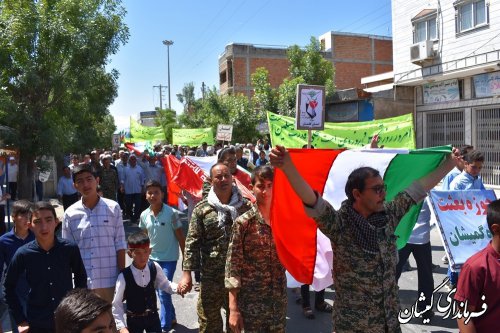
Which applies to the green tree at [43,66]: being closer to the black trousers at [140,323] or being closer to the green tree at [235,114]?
the black trousers at [140,323]

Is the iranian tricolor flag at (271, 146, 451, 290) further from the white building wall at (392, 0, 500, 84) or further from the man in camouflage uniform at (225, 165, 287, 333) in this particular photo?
the white building wall at (392, 0, 500, 84)

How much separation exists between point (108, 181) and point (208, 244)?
26.2 feet

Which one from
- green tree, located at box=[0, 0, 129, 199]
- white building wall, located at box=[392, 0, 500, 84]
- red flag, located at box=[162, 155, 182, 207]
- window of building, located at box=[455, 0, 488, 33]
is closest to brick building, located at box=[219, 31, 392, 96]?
white building wall, located at box=[392, 0, 500, 84]

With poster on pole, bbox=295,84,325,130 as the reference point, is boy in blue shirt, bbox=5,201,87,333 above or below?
below

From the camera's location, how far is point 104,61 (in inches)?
474

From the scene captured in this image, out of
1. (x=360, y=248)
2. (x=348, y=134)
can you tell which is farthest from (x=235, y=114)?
(x=360, y=248)

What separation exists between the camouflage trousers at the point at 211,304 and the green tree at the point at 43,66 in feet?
25.8

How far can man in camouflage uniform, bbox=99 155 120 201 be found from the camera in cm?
1109

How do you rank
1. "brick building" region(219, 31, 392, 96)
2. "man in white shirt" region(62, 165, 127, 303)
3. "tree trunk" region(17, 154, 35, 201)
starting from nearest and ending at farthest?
"man in white shirt" region(62, 165, 127, 303)
"tree trunk" region(17, 154, 35, 201)
"brick building" region(219, 31, 392, 96)

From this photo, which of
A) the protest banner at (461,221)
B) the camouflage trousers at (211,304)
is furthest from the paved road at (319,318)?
the camouflage trousers at (211,304)

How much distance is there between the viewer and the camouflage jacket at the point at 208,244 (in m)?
3.65

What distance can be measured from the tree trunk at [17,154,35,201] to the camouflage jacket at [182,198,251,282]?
349 inches

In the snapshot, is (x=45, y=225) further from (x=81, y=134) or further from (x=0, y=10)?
(x=81, y=134)

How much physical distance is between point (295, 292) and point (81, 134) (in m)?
14.0
